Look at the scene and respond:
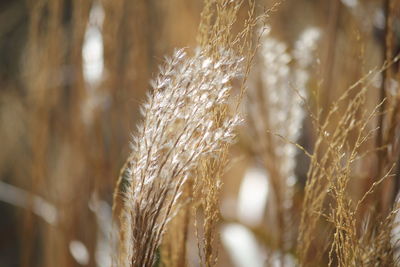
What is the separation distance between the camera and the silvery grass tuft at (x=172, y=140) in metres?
0.40

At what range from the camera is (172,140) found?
1.38 feet

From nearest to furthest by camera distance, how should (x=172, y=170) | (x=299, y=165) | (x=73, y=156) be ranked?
(x=172, y=170)
(x=73, y=156)
(x=299, y=165)

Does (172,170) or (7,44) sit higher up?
(7,44)

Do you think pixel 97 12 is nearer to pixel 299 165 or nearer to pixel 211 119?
pixel 211 119

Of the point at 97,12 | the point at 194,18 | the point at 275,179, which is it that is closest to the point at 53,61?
the point at 97,12

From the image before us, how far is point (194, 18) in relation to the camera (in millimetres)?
1079

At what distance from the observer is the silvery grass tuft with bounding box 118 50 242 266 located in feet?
1.32

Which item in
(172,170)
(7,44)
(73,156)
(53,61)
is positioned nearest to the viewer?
(172,170)

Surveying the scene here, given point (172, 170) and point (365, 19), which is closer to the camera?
point (172, 170)

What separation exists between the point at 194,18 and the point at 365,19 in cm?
42

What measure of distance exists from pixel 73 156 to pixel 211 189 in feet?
2.34

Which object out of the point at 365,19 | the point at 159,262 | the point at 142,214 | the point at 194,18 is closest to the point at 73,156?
the point at 194,18

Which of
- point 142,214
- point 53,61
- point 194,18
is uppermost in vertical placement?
point 194,18

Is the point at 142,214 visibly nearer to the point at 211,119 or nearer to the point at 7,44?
the point at 211,119
